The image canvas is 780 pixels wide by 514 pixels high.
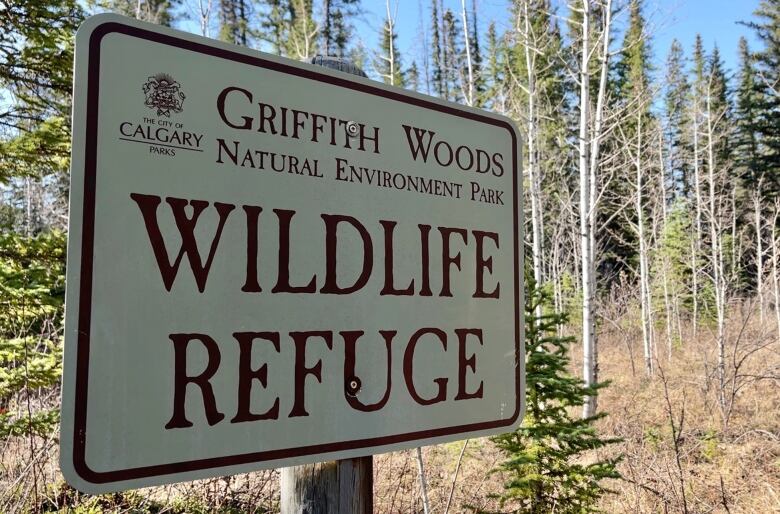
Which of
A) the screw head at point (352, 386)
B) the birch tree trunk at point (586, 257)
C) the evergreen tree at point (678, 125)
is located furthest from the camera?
the evergreen tree at point (678, 125)

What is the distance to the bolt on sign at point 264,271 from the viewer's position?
847mm

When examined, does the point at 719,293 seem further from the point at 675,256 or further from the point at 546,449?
the point at 675,256

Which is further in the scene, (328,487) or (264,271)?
(328,487)

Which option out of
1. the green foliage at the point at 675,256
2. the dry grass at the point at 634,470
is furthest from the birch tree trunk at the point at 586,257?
the green foliage at the point at 675,256

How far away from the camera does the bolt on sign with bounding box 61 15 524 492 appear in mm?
847

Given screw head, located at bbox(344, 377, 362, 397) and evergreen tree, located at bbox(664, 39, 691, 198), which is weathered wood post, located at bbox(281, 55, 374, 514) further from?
evergreen tree, located at bbox(664, 39, 691, 198)

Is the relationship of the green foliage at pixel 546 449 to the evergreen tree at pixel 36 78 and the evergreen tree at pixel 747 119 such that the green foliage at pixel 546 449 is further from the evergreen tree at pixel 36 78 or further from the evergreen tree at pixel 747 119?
the evergreen tree at pixel 747 119

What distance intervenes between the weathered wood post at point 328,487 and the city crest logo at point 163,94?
0.75 meters

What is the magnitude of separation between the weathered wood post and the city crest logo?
75 cm

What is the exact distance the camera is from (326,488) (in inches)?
42.8

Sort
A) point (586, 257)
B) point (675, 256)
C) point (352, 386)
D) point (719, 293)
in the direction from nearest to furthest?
1. point (352, 386)
2. point (586, 257)
3. point (719, 293)
4. point (675, 256)

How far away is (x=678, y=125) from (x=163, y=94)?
30.0 meters

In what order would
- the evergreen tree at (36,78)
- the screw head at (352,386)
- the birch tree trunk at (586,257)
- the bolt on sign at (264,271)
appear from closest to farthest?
the bolt on sign at (264,271)
the screw head at (352,386)
the evergreen tree at (36,78)
the birch tree trunk at (586,257)

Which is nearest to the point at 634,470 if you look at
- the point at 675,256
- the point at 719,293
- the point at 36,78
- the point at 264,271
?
the point at 264,271
